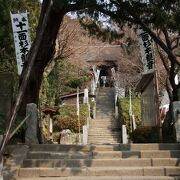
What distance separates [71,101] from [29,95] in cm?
2277

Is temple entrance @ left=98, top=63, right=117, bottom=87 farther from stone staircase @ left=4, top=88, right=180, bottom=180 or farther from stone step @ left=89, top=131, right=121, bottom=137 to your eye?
stone staircase @ left=4, top=88, right=180, bottom=180

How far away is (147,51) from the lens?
47.7 ft

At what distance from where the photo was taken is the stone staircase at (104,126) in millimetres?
25325

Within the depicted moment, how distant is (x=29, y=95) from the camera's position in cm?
1122

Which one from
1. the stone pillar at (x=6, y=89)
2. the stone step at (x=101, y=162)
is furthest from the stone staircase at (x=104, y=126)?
the stone step at (x=101, y=162)

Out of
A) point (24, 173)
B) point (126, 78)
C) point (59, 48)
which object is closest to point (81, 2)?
point (24, 173)

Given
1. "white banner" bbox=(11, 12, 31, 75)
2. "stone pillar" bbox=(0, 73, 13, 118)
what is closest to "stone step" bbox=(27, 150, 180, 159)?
"stone pillar" bbox=(0, 73, 13, 118)

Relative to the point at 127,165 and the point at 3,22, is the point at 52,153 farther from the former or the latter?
the point at 3,22

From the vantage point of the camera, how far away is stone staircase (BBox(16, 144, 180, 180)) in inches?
325

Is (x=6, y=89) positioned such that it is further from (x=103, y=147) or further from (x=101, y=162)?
(x=101, y=162)

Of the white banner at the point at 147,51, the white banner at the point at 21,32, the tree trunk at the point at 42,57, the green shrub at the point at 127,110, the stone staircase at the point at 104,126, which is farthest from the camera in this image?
the green shrub at the point at 127,110

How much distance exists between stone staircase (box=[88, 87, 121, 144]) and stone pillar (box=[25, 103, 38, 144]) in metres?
14.1

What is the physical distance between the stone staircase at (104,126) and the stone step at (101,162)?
15.5 m

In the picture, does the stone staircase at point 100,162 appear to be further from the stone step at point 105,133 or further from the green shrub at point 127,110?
the green shrub at point 127,110
